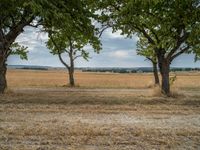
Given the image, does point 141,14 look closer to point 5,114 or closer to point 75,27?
point 75,27

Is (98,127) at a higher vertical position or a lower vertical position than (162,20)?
lower

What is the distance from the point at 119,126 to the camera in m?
16.1

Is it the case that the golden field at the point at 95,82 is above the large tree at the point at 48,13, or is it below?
below

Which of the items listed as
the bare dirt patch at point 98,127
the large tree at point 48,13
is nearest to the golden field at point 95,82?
the large tree at point 48,13

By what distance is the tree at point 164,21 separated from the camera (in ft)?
97.9

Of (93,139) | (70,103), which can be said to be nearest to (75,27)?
(70,103)

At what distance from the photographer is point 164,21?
100ft

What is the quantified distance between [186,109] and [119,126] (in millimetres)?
7524

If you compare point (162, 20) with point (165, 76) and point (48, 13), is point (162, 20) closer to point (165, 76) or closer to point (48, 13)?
point (165, 76)

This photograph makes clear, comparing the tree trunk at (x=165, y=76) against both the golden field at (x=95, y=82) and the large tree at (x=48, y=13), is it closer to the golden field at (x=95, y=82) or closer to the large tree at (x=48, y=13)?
the large tree at (x=48, y=13)

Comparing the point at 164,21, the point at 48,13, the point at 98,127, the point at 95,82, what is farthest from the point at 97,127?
the point at 95,82

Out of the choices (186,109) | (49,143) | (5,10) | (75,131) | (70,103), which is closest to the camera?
(49,143)

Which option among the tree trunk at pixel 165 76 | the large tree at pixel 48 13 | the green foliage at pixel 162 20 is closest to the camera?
the large tree at pixel 48 13

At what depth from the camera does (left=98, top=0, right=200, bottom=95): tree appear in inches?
1175
